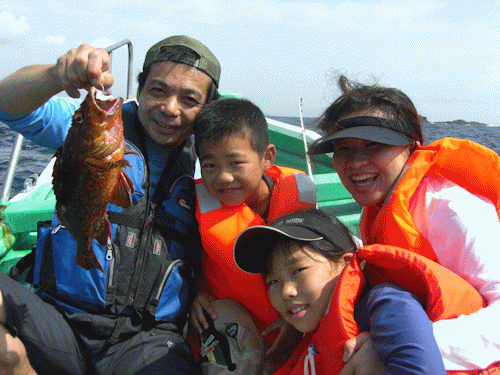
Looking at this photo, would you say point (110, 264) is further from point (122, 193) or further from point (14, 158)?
point (14, 158)

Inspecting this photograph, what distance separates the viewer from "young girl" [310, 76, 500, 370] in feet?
5.29

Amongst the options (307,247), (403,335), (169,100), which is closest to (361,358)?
Answer: (403,335)

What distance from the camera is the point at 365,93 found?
97.0 inches

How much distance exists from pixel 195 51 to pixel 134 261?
1414 mm

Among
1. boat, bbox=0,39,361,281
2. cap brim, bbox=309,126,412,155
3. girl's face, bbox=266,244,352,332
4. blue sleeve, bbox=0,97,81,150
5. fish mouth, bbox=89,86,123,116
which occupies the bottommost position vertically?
boat, bbox=0,39,361,281

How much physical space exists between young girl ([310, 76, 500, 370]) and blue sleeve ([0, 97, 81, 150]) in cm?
163

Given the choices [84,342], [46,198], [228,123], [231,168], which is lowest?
[46,198]

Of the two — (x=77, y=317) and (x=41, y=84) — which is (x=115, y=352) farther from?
(x=41, y=84)

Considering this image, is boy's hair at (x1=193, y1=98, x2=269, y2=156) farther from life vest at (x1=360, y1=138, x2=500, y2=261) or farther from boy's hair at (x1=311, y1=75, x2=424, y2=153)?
life vest at (x1=360, y1=138, x2=500, y2=261)

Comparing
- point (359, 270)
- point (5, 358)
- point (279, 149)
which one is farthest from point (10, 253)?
point (279, 149)

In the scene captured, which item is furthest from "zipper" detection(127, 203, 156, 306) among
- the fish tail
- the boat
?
the boat

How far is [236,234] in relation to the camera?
8.47 feet

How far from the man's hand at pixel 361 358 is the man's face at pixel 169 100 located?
1681mm

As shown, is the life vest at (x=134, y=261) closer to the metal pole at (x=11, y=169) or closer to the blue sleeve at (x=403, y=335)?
the blue sleeve at (x=403, y=335)
